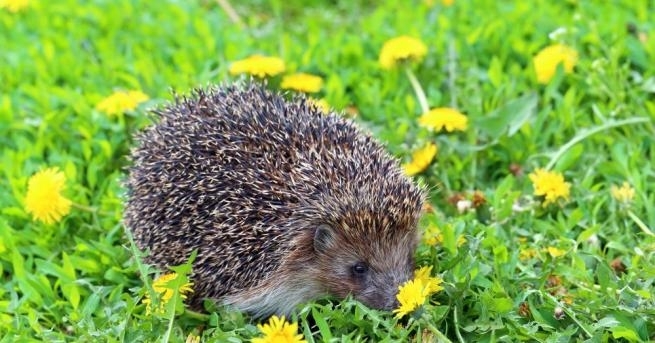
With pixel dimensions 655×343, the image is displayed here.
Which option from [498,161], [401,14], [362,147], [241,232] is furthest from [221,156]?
[401,14]

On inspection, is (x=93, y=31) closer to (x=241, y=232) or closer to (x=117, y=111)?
(x=117, y=111)

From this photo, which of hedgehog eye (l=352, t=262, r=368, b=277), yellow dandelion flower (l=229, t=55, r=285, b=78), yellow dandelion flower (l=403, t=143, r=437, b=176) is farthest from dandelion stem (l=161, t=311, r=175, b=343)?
yellow dandelion flower (l=229, t=55, r=285, b=78)

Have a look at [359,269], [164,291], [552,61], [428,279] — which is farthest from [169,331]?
[552,61]

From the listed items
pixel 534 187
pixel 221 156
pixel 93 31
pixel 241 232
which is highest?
pixel 93 31

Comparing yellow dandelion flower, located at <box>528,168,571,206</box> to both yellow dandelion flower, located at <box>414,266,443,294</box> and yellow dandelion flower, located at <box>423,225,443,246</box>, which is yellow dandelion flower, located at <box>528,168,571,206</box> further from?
yellow dandelion flower, located at <box>414,266,443,294</box>

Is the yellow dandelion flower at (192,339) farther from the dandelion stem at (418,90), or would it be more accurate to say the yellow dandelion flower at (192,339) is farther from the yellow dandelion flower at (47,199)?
the dandelion stem at (418,90)

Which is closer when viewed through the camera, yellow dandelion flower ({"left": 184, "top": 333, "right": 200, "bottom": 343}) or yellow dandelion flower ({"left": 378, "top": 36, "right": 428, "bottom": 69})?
yellow dandelion flower ({"left": 184, "top": 333, "right": 200, "bottom": 343})

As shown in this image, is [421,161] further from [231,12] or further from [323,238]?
[231,12]

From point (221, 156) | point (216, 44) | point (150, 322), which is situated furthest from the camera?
point (216, 44)
